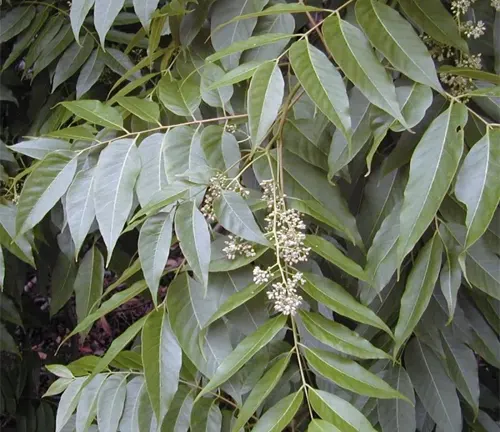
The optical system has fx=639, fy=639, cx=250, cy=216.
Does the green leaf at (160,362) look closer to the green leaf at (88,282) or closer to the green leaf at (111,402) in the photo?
the green leaf at (111,402)

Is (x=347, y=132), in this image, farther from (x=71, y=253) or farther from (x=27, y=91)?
(x=27, y=91)

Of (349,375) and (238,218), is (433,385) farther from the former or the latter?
(238,218)

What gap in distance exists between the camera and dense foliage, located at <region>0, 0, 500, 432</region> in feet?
2.27

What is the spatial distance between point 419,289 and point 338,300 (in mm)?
122

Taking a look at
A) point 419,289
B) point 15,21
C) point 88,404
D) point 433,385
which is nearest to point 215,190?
point 419,289

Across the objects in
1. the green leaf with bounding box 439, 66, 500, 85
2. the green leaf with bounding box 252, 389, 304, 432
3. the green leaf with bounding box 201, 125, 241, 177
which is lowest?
the green leaf with bounding box 252, 389, 304, 432

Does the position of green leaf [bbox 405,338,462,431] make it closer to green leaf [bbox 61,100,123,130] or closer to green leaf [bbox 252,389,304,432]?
green leaf [bbox 252,389,304,432]

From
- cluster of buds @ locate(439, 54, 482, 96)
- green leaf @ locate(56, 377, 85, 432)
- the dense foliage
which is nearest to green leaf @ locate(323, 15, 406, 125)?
the dense foliage

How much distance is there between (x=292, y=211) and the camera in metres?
0.72

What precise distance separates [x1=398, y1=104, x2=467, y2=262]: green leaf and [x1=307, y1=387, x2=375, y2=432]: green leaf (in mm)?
170


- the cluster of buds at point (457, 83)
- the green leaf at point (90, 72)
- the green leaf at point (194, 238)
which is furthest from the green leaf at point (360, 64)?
the green leaf at point (90, 72)

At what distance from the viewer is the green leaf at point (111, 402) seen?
86cm

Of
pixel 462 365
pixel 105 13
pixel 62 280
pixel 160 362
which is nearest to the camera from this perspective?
pixel 160 362

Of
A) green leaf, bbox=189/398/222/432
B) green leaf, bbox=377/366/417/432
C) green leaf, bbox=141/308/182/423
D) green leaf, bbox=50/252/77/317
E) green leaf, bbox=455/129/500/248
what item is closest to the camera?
green leaf, bbox=455/129/500/248
